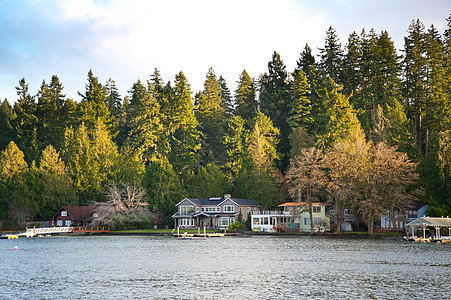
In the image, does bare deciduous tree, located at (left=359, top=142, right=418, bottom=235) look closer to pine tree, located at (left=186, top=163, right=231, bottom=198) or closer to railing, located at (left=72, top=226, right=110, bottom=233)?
pine tree, located at (left=186, top=163, right=231, bottom=198)

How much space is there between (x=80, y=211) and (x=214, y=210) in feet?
86.3

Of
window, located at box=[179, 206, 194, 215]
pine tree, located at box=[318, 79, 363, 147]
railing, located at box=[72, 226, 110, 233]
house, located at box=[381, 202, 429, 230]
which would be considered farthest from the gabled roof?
house, located at box=[381, 202, 429, 230]

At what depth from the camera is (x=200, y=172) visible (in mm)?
111688

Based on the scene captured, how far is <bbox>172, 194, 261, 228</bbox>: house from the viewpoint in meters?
99.5

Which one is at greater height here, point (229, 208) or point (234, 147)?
point (234, 147)

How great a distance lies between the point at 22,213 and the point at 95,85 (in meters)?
38.4

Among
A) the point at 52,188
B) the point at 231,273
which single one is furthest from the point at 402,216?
the point at 52,188

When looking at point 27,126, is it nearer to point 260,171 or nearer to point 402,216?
point 260,171

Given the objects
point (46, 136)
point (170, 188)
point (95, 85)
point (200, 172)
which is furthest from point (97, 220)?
point (95, 85)

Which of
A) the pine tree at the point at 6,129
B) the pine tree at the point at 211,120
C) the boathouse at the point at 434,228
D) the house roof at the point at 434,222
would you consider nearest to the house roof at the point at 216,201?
the pine tree at the point at 211,120

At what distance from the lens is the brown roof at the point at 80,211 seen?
101 meters

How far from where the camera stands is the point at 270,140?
10619 cm

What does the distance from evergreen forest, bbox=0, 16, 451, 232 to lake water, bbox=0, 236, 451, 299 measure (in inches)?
804

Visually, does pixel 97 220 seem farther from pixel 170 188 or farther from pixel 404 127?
pixel 404 127
